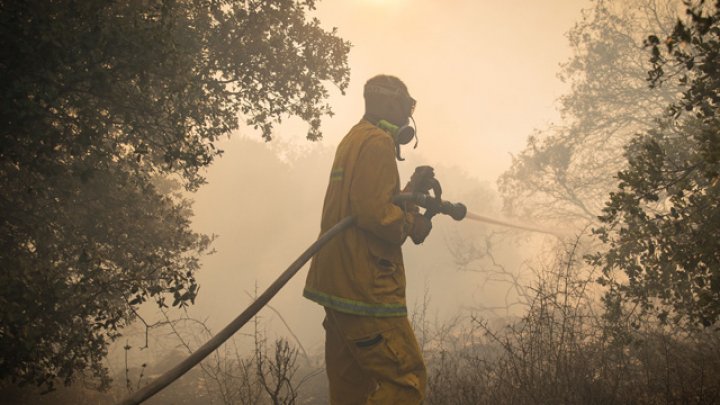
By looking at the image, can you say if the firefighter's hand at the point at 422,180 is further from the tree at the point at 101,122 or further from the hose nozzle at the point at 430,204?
the tree at the point at 101,122

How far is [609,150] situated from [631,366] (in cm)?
1160

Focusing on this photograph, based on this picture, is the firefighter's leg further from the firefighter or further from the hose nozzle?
the hose nozzle

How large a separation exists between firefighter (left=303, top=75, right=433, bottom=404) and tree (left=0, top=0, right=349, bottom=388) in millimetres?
1187

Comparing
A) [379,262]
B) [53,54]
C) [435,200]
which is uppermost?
[53,54]

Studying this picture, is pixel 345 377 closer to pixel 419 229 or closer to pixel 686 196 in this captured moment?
pixel 419 229

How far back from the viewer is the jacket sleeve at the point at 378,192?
8.92 ft

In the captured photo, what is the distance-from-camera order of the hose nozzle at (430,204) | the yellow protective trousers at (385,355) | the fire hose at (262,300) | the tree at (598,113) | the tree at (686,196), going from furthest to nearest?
the tree at (598,113) → the hose nozzle at (430,204) → the yellow protective trousers at (385,355) → the fire hose at (262,300) → the tree at (686,196)

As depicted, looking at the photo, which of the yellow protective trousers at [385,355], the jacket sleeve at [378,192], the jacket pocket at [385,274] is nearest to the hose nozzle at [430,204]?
the jacket sleeve at [378,192]

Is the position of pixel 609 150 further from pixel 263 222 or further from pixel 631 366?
pixel 263 222

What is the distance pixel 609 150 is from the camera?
1418cm

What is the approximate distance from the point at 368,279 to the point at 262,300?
666 millimetres

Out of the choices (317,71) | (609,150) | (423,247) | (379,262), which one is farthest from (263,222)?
(379,262)

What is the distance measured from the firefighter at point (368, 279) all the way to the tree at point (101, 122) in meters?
1.19

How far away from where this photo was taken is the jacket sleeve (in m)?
2.72
